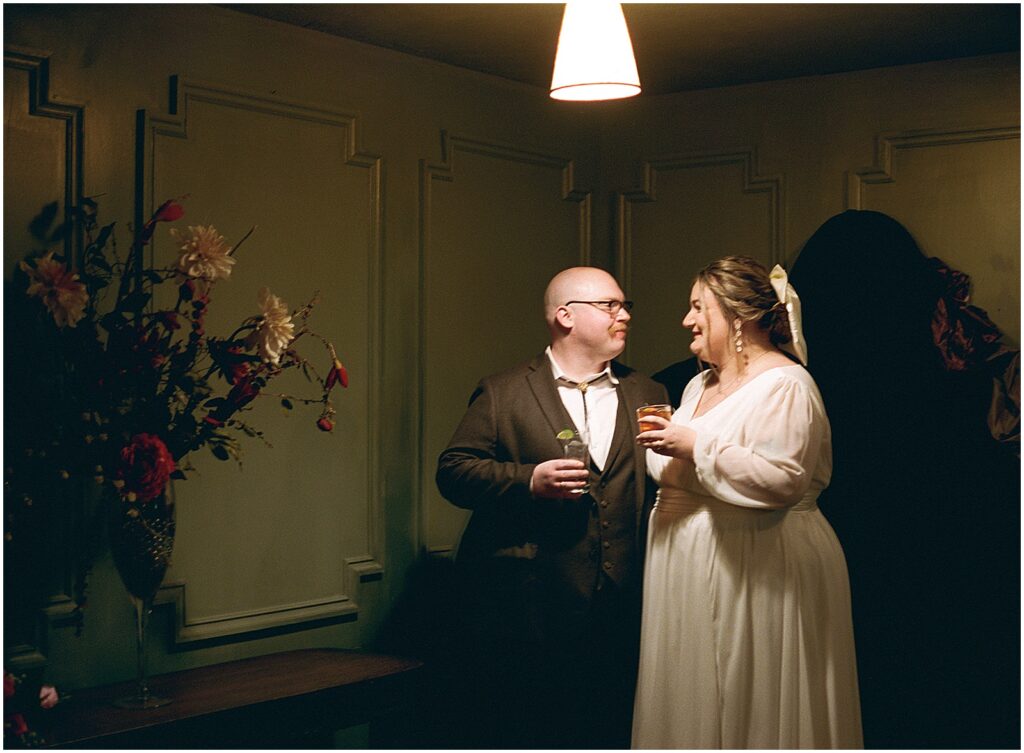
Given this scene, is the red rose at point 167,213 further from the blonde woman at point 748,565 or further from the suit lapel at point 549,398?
the blonde woman at point 748,565

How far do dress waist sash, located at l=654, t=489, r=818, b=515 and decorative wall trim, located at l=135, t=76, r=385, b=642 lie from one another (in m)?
1.13

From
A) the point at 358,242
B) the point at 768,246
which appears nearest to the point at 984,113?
the point at 768,246

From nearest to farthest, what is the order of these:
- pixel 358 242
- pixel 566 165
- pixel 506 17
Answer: pixel 506 17
pixel 358 242
pixel 566 165

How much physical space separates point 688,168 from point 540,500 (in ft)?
5.99

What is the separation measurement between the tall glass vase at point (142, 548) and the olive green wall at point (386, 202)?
14.5 inches

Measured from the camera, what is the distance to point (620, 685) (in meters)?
3.45

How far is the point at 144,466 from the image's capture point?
8.80 ft

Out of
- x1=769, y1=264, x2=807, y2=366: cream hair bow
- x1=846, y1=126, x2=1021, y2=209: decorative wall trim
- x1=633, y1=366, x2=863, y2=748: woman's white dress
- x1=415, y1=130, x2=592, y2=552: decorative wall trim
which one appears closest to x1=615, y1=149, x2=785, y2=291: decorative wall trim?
x1=846, y1=126, x2=1021, y2=209: decorative wall trim

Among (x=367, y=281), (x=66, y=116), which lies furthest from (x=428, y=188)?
(x=66, y=116)

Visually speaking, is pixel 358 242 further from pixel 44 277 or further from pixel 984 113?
pixel 984 113

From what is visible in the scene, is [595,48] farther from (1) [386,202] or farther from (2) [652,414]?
(1) [386,202]

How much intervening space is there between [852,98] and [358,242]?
1851mm

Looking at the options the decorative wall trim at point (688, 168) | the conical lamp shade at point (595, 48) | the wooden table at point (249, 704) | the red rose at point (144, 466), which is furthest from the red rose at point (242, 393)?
the decorative wall trim at point (688, 168)

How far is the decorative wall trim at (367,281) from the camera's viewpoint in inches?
129
